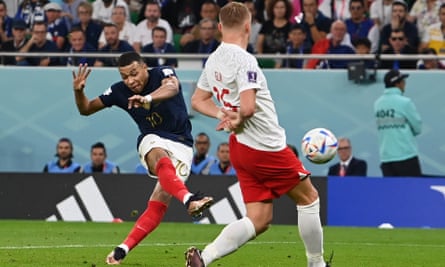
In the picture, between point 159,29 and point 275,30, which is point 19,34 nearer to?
point 159,29

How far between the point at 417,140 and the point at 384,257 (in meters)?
7.72

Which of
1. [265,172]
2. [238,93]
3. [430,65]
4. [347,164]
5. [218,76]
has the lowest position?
[347,164]

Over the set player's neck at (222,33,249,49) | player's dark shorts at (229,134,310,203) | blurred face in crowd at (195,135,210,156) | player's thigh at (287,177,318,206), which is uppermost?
player's neck at (222,33,249,49)

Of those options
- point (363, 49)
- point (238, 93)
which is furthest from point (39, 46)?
point (238, 93)

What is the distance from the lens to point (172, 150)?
36.3 ft

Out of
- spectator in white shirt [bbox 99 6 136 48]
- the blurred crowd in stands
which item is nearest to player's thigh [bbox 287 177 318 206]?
the blurred crowd in stands

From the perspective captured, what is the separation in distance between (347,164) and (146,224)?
8.57 metres

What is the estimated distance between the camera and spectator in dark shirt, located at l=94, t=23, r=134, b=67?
19.7 m

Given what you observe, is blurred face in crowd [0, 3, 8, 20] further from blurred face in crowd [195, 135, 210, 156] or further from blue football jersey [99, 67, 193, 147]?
blue football jersey [99, 67, 193, 147]

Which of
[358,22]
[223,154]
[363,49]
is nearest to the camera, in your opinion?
[223,154]

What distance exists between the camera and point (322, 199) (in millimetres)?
18250

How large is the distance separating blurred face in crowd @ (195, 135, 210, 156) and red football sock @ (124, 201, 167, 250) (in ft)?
26.3

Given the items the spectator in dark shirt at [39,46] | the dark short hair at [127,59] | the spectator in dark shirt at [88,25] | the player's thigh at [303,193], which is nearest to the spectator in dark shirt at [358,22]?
the spectator in dark shirt at [88,25]

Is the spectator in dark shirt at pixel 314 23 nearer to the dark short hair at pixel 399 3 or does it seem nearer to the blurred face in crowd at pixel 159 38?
the dark short hair at pixel 399 3
